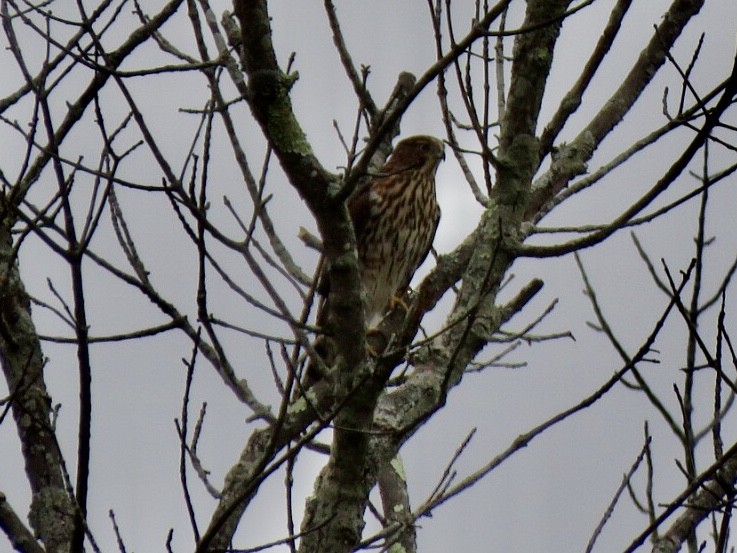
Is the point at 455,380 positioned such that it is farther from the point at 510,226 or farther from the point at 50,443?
the point at 50,443

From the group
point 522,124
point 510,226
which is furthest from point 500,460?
point 522,124

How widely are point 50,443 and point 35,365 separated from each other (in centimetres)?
32

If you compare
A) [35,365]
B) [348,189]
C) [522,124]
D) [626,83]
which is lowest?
[348,189]

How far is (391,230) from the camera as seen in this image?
627 cm

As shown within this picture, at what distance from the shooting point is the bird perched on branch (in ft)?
20.4

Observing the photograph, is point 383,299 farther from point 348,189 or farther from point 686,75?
point 348,189

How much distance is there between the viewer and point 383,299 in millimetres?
6250

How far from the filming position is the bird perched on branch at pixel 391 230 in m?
6.21

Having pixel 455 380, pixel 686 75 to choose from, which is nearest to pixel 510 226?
pixel 455 380

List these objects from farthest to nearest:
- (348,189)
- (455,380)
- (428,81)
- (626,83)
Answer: (626,83) < (455,380) < (348,189) < (428,81)

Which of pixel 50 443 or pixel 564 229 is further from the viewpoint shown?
pixel 564 229

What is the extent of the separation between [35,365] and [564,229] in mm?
1856

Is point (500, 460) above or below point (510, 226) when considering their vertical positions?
below

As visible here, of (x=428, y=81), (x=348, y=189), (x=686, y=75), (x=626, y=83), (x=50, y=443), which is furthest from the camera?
(x=626, y=83)
